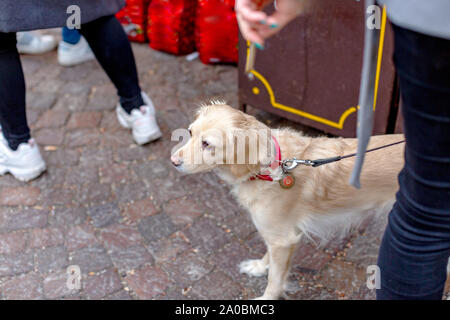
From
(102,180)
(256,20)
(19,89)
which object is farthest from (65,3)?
(256,20)

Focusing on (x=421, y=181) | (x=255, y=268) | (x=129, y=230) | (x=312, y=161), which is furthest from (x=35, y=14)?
(x=421, y=181)

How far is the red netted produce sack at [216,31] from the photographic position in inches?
164

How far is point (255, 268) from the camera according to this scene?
253 cm

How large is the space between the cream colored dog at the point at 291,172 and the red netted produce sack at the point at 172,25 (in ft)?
8.80

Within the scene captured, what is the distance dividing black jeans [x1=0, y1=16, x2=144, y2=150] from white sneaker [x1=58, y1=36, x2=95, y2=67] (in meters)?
1.51

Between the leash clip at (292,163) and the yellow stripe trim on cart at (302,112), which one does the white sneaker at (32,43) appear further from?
the leash clip at (292,163)

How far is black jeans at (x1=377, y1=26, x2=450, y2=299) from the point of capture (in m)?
1.12

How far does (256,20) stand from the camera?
1304mm

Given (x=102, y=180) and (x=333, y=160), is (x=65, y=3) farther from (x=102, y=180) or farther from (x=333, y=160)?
(x=333, y=160)

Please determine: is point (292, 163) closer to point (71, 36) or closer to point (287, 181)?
point (287, 181)

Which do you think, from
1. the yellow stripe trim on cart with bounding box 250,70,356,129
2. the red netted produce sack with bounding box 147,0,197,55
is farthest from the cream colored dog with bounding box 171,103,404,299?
the red netted produce sack with bounding box 147,0,197,55

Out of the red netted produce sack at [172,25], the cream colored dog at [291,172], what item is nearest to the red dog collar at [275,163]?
the cream colored dog at [291,172]

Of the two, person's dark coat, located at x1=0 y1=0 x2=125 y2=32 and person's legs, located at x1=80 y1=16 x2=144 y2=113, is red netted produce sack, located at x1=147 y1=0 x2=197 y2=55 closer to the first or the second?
person's legs, located at x1=80 y1=16 x2=144 y2=113

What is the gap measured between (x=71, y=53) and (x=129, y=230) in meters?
2.48
